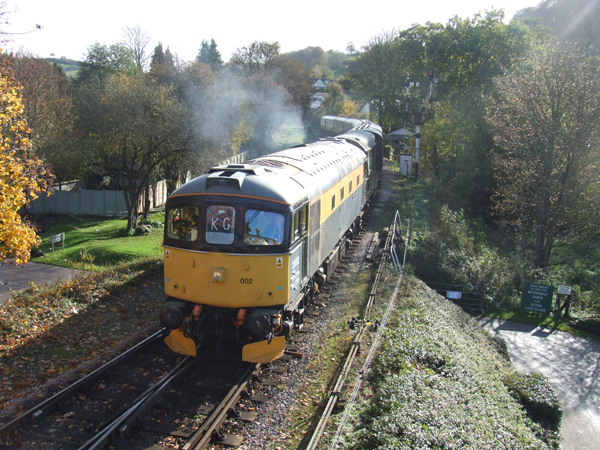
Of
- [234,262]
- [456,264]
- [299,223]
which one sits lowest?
[456,264]

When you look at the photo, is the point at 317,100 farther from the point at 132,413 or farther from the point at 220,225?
the point at 132,413

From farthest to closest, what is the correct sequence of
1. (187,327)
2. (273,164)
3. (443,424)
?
(273,164) < (187,327) < (443,424)

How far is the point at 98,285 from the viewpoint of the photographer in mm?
12617

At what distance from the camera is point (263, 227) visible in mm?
8688

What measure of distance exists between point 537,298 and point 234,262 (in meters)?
14.6

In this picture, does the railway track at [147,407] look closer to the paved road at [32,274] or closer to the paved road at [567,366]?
the paved road at [567,366]

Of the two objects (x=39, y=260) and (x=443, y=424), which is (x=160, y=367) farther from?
(x=39, y=260)

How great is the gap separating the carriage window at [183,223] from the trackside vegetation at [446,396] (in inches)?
174

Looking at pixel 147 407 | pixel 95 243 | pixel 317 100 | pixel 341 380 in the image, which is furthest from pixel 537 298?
pixel 317 100

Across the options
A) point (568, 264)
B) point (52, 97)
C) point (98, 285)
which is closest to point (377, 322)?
point (98, 285)

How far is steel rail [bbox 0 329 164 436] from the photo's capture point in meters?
6.80

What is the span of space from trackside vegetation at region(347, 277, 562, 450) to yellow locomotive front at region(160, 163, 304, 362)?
94.1 inches

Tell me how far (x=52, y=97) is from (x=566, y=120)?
36.8m

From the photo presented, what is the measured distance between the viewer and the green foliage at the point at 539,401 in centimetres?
1045
